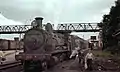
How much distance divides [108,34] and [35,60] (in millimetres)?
24455

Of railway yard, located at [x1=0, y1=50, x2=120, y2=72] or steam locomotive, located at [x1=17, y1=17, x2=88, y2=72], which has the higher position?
steam locomotive, located at [x1=17, y1=17, x2=88, y2=72]

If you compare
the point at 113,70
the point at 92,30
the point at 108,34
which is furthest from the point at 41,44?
the point at 92,30

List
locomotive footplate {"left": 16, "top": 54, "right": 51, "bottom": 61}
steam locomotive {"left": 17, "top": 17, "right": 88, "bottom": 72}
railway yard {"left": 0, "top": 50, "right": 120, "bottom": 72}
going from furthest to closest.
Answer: railway yard {"left": 0, "top": 50, "right": 120, "bottom": 72}
steam locomotive {"left": 17, "top": 17, "right": 88, "bottom": 72}
locomotive footplate {"left": 16, "top": 54, "right": 51, "bottom": 61}

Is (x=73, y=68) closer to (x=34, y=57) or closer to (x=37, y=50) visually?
(x=37, y=50)

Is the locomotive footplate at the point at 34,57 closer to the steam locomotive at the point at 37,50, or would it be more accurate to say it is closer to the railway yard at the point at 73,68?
the steam locomotive at the point at 37,50

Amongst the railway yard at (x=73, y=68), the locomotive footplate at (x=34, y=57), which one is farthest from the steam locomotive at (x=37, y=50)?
the railway yard at (x=73, y=68)

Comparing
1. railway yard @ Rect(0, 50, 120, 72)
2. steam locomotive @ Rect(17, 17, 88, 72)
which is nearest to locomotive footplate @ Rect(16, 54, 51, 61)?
steam locomotive @ Rect(17, 17, 88, 72)

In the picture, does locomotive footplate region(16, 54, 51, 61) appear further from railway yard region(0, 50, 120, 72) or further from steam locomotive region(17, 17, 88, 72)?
railway yard region(0, 50, 120, 72)

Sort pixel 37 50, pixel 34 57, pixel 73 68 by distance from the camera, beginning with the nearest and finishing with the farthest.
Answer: pixel 34 57, pixel 37 50, pixel 73 68

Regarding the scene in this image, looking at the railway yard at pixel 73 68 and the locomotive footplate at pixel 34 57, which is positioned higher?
the locomotive footplate at pixel 34 57

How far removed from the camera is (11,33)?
222 ft

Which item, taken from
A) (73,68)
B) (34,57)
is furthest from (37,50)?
(73,68)

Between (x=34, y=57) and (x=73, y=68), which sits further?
(x=73, y=68)

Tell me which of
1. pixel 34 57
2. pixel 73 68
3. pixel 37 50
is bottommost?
pixel 73 68
